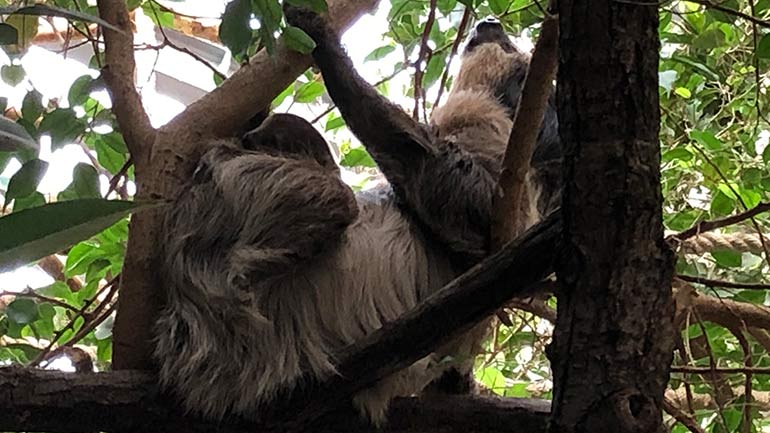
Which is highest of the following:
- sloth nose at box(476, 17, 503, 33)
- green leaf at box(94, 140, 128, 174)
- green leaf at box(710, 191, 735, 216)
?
sloth nose at box(476, 17, 503, 33)

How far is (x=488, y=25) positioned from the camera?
3434mm

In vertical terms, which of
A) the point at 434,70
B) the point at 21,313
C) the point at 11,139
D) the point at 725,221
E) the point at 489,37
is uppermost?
the point at 489,37

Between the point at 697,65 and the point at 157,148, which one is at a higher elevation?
the point at 697,65

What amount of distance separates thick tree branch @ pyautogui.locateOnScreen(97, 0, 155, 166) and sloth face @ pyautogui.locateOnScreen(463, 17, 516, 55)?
1408mm

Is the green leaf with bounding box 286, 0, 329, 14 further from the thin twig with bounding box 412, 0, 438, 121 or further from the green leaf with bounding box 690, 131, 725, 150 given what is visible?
the green leaf with bounding box 690, 131, 725, 150

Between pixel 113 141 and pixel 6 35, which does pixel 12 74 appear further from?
pixel 6 35

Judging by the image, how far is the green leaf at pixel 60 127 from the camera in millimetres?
2266

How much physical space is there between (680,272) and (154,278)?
5.26 ft

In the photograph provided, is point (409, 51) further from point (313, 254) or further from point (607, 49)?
point (607, 49)

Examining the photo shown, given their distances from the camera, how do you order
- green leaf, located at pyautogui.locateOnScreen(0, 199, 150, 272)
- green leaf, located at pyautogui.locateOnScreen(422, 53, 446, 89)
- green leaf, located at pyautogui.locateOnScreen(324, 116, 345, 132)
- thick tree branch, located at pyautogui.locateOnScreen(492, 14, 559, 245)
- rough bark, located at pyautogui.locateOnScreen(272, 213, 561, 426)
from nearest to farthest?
green leaf, located at pyautogui.locateOnScreen(0, 199, 150, 272), rough bark, located at pyautogui.locateOnScreen(272, 213, 561, 426), thick tree branch, located at pyautogui.locateOnScreen(492, 14, 559, 245), green leaf, located at pyautogui.locateOnScreen(422, 53, 446, 89), green leaf, located at pyautogui.locateOnScreen(324, 116, 345, 132)

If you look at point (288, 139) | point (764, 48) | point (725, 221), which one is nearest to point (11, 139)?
point (288, 139)


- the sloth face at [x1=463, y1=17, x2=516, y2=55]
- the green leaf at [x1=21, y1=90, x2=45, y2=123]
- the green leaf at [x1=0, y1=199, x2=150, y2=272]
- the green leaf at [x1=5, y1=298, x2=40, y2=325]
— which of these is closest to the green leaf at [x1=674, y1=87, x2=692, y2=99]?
the sloth face at [x1=463, y1=17, x2=516, y2=55]

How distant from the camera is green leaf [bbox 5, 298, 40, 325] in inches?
93.0

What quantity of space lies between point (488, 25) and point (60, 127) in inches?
67.1
